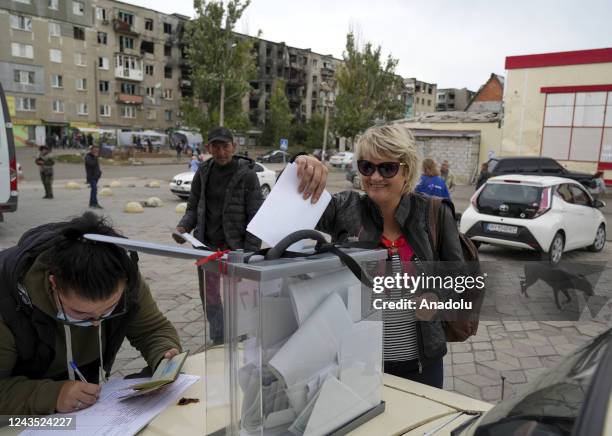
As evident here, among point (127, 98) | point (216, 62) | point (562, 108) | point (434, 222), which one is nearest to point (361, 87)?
point (216, 62)

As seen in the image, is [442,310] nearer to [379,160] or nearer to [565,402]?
[379,160]

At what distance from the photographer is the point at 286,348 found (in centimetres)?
120

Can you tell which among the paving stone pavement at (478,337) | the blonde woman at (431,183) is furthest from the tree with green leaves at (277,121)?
the blonde woman at (431,183)

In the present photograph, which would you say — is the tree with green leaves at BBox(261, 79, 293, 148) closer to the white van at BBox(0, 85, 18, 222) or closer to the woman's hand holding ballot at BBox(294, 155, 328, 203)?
the white van at BBox(0, 85, 18, 222)

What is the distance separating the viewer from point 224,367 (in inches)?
47.4

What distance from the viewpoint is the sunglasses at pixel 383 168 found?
1.97 meters

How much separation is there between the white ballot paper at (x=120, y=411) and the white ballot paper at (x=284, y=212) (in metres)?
0.80

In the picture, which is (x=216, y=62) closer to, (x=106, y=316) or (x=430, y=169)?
(x=430, y=169)

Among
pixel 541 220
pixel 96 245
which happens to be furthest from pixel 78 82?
pixel 96 245

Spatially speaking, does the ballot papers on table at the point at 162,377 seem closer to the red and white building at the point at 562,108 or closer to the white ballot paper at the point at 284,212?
the white ballot paper at the point at 284,212

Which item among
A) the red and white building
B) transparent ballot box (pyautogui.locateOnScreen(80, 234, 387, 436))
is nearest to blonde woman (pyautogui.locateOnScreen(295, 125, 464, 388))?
transparent ballot box (pyautogui.locateOnScreen(80, 234, 387, 436))

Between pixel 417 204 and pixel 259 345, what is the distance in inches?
44.5

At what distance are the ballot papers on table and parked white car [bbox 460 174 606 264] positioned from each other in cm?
751

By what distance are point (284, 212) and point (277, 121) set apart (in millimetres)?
60113
